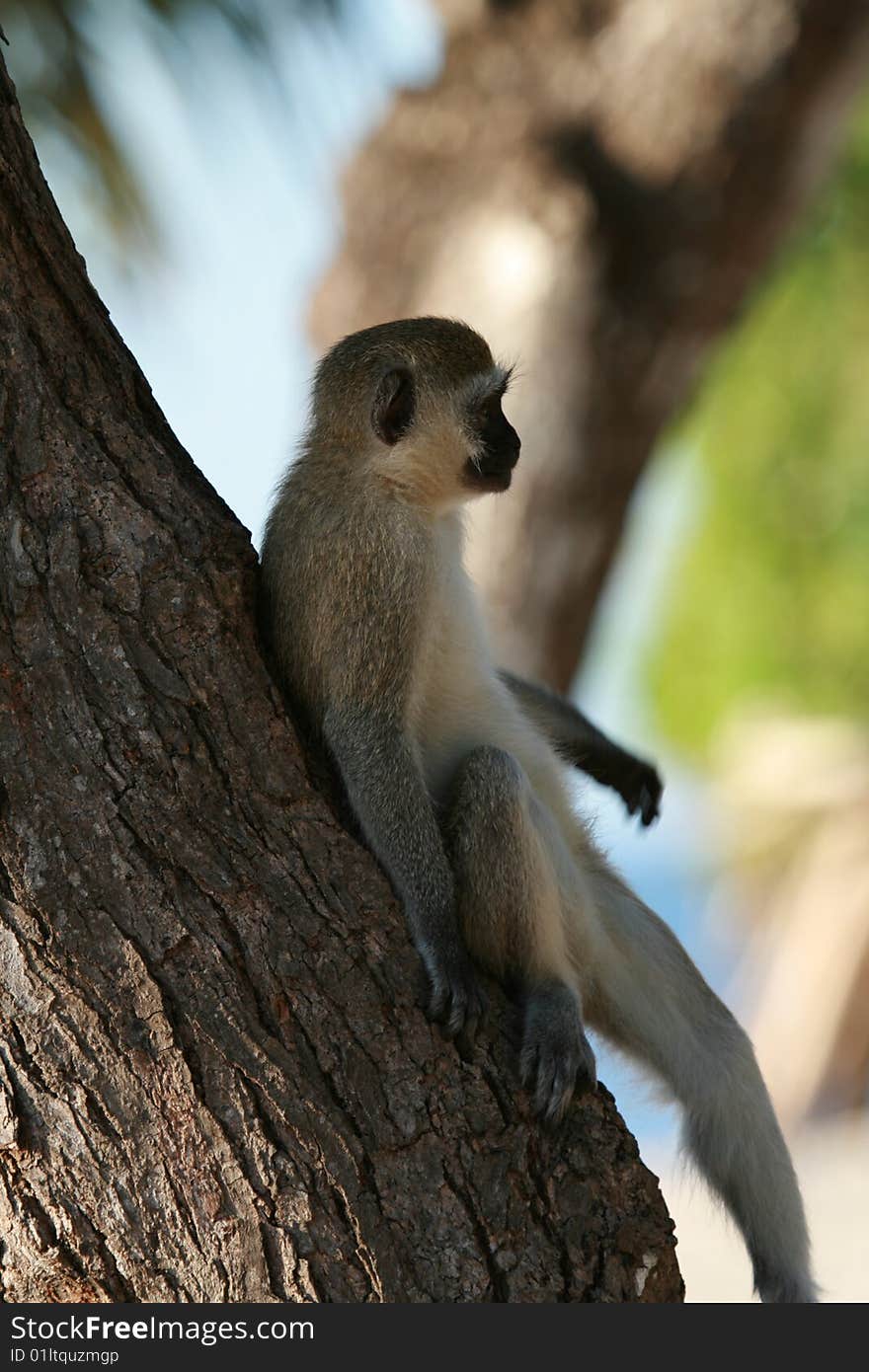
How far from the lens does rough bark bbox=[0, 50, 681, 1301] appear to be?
2.67 metres

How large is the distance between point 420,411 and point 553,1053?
1741mm

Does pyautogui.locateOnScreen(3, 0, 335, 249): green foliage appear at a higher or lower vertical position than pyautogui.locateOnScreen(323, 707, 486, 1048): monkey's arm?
higher

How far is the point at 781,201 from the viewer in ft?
23.0

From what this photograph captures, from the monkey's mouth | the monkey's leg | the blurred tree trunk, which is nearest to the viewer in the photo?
the monkey's leg

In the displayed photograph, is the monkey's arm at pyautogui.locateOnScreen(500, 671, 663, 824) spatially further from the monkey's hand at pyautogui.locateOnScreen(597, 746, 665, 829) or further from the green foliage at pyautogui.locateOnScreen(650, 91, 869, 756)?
the green foliage at pyautogui.locateOnScreen(650, 91, 869, 756)

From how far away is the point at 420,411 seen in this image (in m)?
3.97

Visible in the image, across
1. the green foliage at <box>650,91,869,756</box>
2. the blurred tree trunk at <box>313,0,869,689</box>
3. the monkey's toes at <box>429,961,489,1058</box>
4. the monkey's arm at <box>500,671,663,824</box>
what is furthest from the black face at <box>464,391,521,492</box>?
the green foliage at <box>650,91,869,756</box>

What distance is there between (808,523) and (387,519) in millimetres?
12105

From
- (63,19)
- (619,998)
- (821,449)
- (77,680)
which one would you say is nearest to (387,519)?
(77,680)

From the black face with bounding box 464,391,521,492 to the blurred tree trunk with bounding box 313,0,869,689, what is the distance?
115 inches

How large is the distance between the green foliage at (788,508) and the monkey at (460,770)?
8230mm

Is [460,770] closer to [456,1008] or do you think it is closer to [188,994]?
[456,1008]

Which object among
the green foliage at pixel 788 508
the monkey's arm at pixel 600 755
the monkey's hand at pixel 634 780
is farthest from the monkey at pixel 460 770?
the green foliage at pixel 788 508

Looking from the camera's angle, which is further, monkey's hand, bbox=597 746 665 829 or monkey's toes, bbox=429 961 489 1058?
monkey's hand, bbox=597 746 665 829
